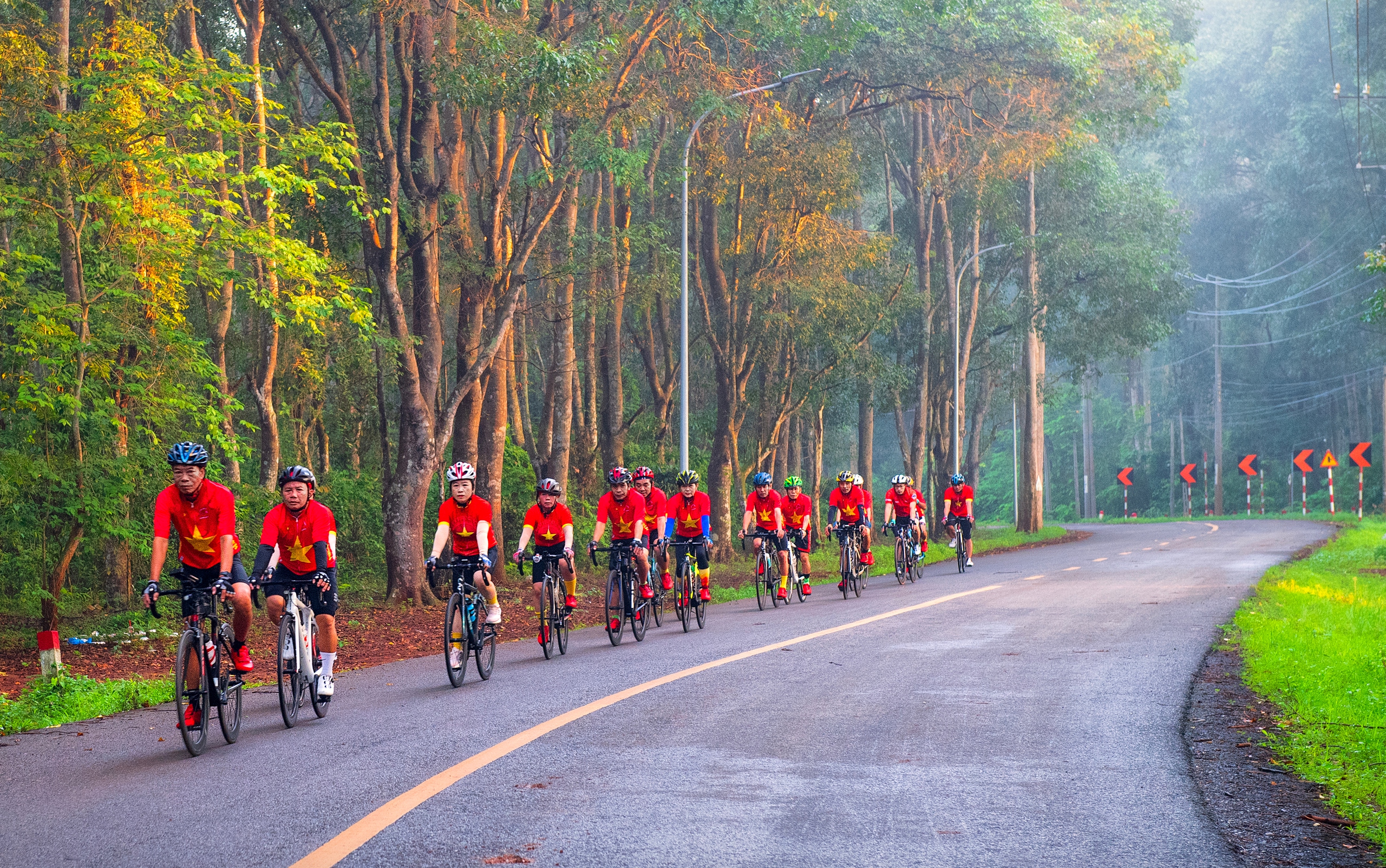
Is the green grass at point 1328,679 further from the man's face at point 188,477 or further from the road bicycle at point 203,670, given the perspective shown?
the man's face at point 188,477

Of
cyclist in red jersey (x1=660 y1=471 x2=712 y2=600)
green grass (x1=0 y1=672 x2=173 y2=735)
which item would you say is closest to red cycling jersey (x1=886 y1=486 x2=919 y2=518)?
cyclist in red jersey (x1=660 y1=471 x2=712 y2=600)

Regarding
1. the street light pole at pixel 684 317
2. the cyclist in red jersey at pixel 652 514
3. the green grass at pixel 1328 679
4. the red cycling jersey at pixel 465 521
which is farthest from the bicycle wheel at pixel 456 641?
the street light pole at pixel 684 317

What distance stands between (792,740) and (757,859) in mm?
2842

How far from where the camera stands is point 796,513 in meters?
21.1

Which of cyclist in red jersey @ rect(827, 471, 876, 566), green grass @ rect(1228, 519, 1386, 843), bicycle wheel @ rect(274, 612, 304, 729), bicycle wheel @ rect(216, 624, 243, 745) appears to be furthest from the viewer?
cyclist in red jersey @ rect(827, 471, 876, 566)

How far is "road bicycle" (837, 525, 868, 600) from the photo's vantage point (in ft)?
70.3

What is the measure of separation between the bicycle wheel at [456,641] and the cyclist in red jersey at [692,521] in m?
5.29

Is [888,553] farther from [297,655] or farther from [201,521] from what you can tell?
[201,521]

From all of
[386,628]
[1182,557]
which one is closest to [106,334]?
[386,628]

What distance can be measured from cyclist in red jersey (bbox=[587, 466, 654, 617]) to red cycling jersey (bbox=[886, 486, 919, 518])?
9.71 metres

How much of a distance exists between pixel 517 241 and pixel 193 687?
1356 centimetres

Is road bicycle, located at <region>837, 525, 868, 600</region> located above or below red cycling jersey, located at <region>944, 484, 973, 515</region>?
below

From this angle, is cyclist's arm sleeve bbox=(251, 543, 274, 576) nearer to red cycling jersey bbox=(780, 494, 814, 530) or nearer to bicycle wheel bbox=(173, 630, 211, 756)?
bicycle wheel bbox=(173, 630, 211, 756)

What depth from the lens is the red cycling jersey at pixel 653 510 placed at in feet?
52.7
